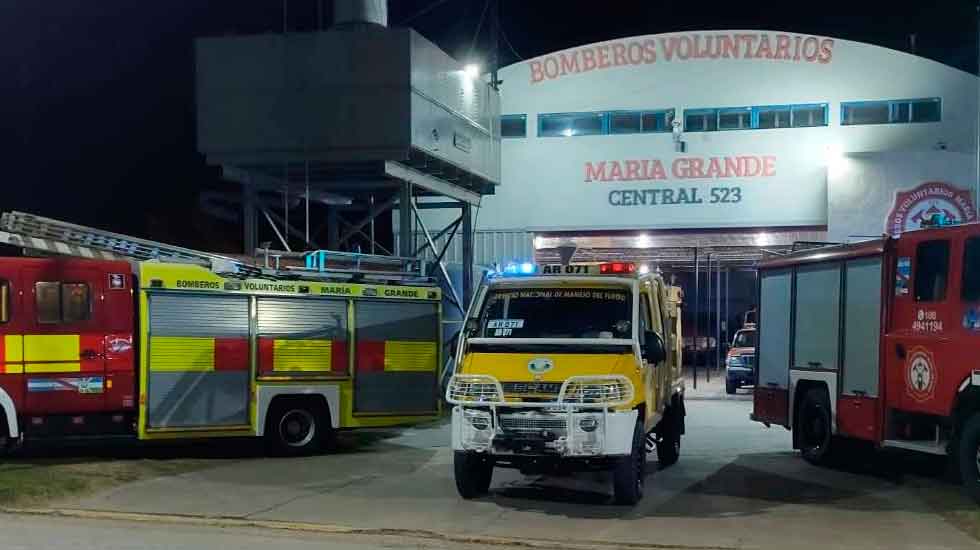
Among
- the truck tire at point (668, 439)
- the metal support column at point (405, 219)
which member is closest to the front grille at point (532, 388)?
the truck tire at point (668, 439)

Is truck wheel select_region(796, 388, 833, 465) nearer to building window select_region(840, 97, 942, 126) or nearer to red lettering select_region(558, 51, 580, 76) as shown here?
building window select_region(840, 97, 942, 126)

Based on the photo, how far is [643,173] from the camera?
29.0m

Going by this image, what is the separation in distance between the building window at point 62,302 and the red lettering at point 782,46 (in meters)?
21.9

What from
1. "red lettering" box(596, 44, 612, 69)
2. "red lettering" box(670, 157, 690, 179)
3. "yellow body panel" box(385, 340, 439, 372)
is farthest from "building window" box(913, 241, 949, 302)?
"red lettering" box(596, 44, 612, 69)

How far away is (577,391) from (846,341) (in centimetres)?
421

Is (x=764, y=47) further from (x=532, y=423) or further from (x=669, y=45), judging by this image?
(x=532, y=423)

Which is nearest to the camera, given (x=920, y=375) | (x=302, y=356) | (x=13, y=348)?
(x=920, y=375)

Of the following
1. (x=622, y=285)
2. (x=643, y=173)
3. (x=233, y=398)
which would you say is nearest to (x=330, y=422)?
(x=233, y=398)

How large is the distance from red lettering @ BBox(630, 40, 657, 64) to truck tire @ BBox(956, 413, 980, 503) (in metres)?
20.5

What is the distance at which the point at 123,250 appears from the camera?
13.1 meters

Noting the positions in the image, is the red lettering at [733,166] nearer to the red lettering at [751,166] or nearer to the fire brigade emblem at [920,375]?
the red lettering at [751,166]

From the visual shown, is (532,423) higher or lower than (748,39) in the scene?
lower

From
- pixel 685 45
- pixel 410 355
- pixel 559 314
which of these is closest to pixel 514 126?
pixel 685 45

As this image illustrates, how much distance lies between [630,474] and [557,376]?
1260 millimetres
